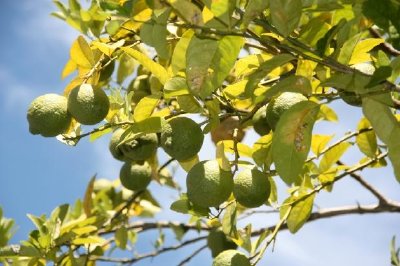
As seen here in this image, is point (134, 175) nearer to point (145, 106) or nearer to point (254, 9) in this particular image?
point (145, 106)

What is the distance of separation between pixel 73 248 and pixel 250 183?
1.28m

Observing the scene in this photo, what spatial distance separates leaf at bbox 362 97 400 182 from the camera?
1253 mm

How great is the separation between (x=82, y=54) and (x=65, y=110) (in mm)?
227

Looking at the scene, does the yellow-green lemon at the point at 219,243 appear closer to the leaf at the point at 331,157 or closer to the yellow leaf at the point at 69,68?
the leaf at the point at 331,157

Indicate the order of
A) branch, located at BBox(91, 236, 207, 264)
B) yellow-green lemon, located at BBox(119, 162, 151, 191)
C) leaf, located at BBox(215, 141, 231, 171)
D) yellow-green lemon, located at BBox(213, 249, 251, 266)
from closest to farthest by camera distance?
leaf, located at BBox(215, 141, 231, 171)
yellow-green lemon, located at BBox(213, 249, 251, 266)
yellow-green lemon, located at BBox(119, 162, 151, 191)
branch, located at BBox(91, 236, 207, 264)

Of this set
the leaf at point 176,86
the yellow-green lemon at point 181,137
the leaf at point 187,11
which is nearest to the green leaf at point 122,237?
the yellow-green lemon at point 181,137

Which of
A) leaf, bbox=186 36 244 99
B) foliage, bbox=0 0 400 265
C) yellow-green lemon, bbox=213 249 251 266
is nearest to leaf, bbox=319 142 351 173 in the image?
foliage, bbox=0 0 400 265

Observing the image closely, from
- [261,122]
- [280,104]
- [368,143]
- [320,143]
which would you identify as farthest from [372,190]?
[280,104]

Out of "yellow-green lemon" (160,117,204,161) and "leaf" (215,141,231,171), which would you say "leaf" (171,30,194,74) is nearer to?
"yellow-green lemon" (160,117,204,161)

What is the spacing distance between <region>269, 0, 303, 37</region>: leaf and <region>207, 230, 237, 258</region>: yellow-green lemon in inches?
65.6

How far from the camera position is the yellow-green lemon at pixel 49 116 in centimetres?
164

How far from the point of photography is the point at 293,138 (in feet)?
4.39

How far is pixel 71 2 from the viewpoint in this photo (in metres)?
1.99

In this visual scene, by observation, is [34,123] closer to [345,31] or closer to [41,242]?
[41,242]
